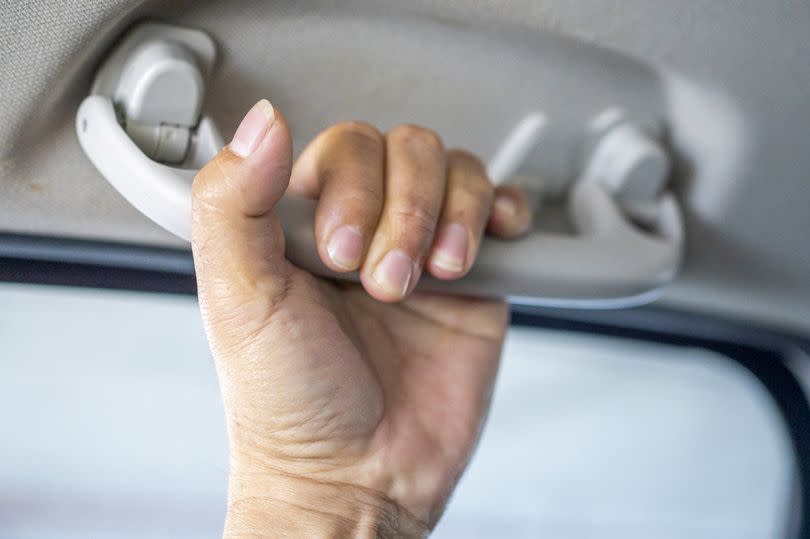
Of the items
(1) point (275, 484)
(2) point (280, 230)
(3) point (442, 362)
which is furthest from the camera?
(3) point (442, 362)

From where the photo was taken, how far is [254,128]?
548 mm

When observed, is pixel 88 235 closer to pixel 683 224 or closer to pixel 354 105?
pixel 354 105

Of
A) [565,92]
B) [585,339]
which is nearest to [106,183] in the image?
[565,92]

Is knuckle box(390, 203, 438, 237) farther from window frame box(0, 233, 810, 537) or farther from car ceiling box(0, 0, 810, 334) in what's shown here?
window frame box(0, 233, 810, 537)

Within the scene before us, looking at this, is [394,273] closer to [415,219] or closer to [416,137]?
[415,219]

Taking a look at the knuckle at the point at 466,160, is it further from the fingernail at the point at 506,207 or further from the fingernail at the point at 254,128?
the fingernail at the point at 254,128

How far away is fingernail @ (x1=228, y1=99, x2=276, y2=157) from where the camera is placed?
543mm

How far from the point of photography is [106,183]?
761 mm

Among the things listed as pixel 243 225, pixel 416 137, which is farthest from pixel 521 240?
pixel 243 225

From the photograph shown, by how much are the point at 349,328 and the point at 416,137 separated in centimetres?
19

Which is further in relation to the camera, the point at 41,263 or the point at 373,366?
the point at 41,263

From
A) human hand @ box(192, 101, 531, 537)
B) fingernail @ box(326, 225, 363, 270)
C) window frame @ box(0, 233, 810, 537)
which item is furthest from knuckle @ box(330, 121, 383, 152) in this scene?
window frame @ box(0, 233, 810, 537)

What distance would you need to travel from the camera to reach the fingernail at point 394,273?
66cm

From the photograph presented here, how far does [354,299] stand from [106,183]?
0.25 m
